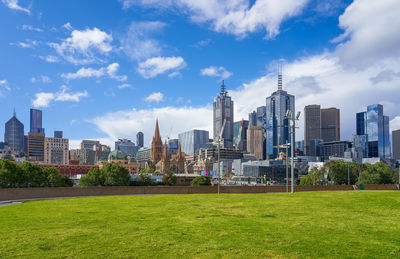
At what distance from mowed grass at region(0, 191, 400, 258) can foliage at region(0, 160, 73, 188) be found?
65.5 metres

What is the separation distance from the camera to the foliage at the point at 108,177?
10175 cm

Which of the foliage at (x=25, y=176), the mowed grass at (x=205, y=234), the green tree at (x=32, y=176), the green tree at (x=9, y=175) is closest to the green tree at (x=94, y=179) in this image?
the foliage at (x=25, y=176)

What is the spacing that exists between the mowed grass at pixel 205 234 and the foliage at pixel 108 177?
3155 inches

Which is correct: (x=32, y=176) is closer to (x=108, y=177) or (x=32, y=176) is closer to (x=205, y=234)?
(x=108, y=177)

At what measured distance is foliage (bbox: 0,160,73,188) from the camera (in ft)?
259

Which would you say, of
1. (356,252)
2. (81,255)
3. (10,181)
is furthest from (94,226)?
(10,181)

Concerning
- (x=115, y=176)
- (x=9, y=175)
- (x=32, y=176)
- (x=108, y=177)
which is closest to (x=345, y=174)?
(x=115, y=176)

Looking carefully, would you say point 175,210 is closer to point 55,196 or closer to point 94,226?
point 94,226

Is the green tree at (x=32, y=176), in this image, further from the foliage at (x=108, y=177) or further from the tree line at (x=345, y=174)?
the tree line at (x=345, y=174)

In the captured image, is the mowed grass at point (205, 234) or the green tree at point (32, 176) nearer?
the mowed grass at point (205, 234)

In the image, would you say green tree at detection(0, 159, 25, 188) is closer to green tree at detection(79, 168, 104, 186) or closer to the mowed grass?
green tree at detection(79, 168, 104, 186)

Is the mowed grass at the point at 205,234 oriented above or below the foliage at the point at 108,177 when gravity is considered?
above

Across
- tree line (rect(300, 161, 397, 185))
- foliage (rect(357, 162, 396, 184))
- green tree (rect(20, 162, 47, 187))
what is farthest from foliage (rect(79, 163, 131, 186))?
foliage (rect(357, 162, 396, 184))

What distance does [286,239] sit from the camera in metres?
15.3
